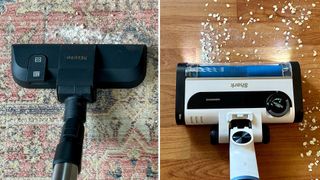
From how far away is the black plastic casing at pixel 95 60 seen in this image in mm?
1147

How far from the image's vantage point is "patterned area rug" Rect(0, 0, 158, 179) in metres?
1.15

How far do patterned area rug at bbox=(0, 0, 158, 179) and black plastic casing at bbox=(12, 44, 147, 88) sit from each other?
46 mm

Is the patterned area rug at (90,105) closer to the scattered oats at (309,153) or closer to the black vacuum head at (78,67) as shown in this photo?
the black vacuum head at (78,67)

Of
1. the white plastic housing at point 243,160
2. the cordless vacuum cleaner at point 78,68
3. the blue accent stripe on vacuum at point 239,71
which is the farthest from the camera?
the cordless vacuum cleaner at point 78,68

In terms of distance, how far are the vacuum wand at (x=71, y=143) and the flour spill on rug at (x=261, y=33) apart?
335 millimetres

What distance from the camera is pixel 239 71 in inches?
40.2

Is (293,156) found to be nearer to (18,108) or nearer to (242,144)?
(242,144)

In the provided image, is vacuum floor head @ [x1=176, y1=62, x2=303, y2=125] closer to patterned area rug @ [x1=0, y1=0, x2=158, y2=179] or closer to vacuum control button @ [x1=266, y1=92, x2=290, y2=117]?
vacuum control button @ [x1=266, y1=92, x2=290, y2=117]

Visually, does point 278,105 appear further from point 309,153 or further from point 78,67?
point 78,67

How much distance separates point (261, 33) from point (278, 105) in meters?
0.22

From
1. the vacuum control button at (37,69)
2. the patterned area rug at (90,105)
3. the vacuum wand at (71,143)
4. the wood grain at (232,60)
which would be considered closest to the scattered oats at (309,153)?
the wood grain at (232,60)

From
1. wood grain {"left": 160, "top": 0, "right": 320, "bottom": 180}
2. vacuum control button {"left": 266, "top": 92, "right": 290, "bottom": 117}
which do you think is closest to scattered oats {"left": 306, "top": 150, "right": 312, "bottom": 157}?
wood grain {"left": 160, "top": 0, "right": 320, "bottom": 180}

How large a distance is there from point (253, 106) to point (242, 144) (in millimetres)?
102

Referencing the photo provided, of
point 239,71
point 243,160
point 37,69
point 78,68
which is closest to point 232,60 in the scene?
point 239,71
